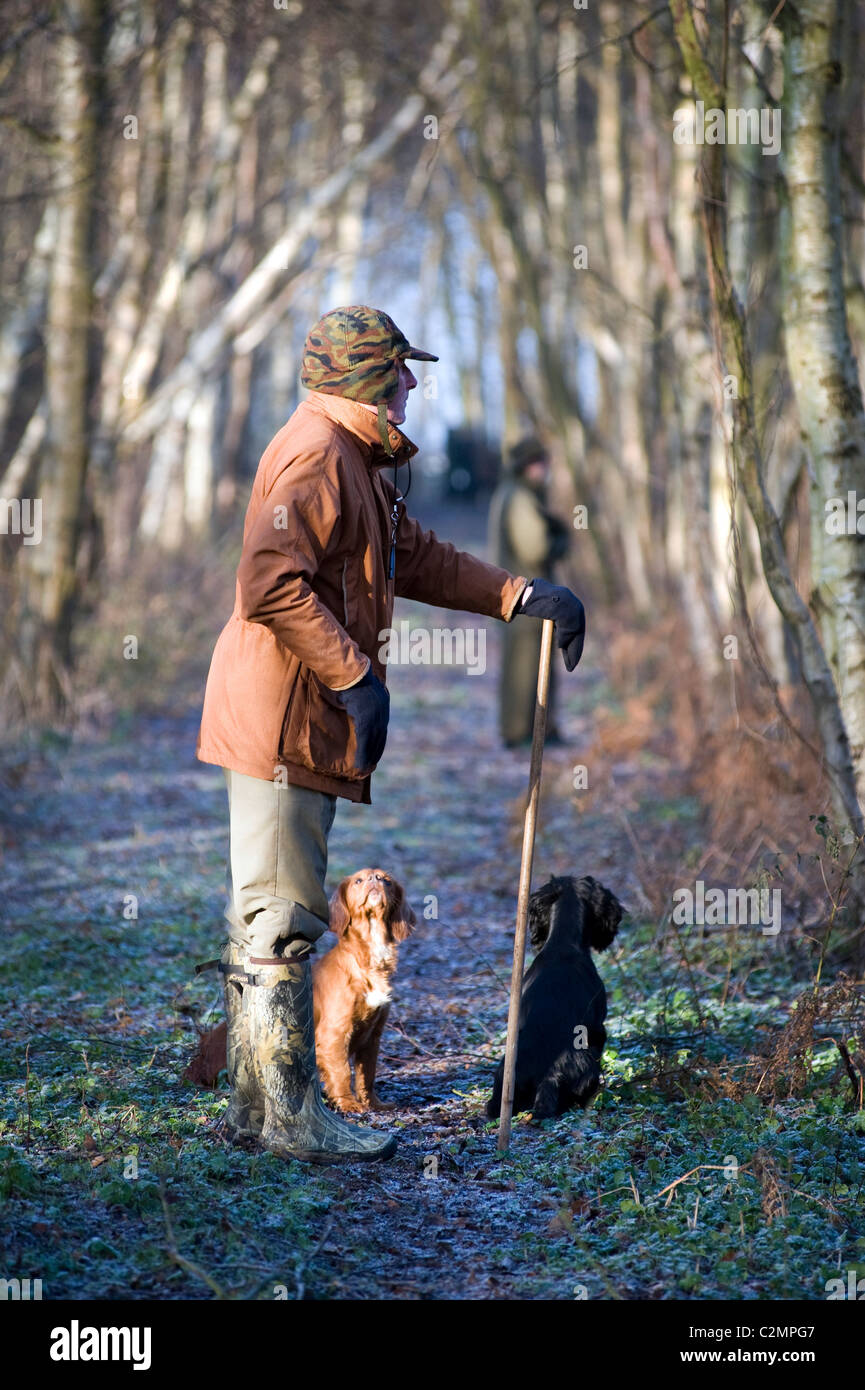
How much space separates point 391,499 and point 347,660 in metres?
0.75

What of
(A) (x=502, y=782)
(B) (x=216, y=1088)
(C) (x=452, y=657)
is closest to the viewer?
(B) (x=216, y=1088)

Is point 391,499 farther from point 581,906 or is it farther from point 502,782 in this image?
point 502,782

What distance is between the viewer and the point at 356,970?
164 inches

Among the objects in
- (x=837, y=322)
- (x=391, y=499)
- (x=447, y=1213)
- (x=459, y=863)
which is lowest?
(x=447, y=1213)

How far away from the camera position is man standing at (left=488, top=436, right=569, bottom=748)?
10484 mm

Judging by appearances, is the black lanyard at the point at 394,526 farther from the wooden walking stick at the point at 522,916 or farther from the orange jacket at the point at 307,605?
the wooden walking stick at the point at 522,916

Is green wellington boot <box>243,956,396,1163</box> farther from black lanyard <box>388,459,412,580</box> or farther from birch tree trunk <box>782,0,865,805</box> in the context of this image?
birch tree trunk <box>782,0,865,805</box>

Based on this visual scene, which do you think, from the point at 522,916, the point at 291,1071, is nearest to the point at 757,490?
the point at 522,916

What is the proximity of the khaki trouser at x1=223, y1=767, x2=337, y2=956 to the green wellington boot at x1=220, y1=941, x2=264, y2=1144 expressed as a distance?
4.2 inches

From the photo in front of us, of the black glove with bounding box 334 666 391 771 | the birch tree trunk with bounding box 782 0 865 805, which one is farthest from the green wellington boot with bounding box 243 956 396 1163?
the birch tree trunk with bounding box 782 0 865 805

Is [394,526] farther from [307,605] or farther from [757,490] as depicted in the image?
[757,490]

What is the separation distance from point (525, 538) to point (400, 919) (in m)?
6.68

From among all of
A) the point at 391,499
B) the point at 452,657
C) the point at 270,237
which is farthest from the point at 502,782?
the point at 270,237

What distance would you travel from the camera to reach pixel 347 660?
3512 mm
